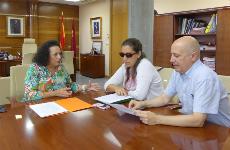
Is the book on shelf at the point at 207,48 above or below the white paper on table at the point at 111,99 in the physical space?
above

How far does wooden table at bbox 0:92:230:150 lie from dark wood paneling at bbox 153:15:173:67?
3783 mm

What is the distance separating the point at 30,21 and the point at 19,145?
808cm

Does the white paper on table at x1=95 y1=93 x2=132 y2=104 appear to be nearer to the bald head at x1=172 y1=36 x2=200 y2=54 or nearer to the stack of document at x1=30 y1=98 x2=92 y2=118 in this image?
the stack of document at x1=30 y1=98 x2=92 y2=118

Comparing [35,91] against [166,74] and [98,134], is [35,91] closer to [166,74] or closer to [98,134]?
[98,134]

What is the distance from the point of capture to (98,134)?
4.60 ft

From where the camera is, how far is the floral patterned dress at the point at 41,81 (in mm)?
2332

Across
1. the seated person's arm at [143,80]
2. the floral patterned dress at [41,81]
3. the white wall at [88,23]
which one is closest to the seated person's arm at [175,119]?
the seated person's arm at [143,80]

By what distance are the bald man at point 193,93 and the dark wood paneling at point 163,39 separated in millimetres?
3449

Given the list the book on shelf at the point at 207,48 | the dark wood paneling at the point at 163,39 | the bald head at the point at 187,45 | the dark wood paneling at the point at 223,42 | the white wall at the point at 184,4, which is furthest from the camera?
the dark wood paneling at the point at 163,39

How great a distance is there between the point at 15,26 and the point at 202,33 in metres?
6.21

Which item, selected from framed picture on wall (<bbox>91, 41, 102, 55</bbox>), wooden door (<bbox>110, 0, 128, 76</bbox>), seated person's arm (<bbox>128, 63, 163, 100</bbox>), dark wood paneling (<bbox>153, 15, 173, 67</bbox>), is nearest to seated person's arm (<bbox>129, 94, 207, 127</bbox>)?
seated person's arm (<bbox>128, 63, 163, 100</bbox>)

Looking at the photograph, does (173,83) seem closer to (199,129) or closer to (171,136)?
(199,129)

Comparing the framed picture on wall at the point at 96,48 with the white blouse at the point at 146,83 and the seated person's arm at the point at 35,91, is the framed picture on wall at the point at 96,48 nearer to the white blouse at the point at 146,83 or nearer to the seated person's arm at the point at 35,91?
the white blouse at the point at 146,83

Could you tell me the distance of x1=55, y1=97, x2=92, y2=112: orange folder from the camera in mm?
1898
